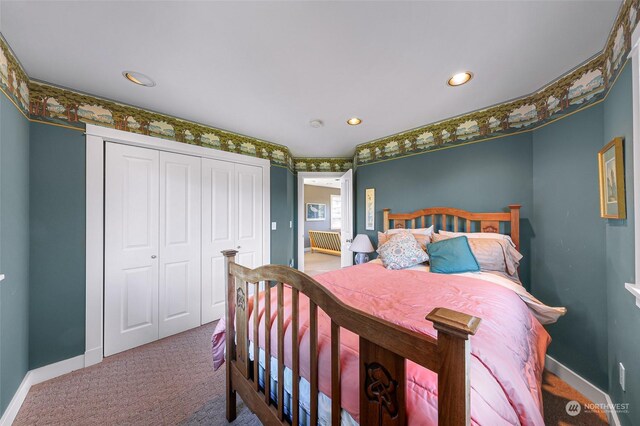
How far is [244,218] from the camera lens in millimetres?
3232

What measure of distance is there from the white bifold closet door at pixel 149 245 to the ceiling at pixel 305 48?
685mm

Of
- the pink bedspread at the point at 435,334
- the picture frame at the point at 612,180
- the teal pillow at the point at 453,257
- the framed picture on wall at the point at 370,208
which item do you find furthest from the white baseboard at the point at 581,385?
the framed picture on wall at the point at 370,208

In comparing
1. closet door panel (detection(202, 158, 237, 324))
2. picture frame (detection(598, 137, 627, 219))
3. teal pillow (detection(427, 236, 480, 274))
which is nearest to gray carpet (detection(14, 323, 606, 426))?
closet door panel (detection(202, 158, 237, 324))

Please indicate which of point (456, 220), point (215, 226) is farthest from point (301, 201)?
point (456, 220)

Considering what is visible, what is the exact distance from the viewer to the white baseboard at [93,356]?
204 centimetres

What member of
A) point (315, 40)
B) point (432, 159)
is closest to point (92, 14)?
point (315, 40)

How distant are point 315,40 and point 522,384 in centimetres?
196

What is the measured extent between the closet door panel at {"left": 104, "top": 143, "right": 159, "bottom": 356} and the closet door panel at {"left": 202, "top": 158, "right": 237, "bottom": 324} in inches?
20.0

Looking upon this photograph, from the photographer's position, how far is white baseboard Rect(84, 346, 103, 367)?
2039mm

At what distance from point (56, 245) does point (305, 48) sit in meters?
2.56

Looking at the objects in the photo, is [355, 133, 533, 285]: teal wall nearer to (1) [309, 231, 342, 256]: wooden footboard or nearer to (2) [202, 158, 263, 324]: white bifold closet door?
(2) [202, 158, 263, 324]: white bifold closet door

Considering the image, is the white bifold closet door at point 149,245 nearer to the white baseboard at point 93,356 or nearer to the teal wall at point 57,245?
the white baseboard at point 93,356

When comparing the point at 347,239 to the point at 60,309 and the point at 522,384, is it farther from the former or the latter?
the point at 60,309

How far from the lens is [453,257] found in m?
2.10
